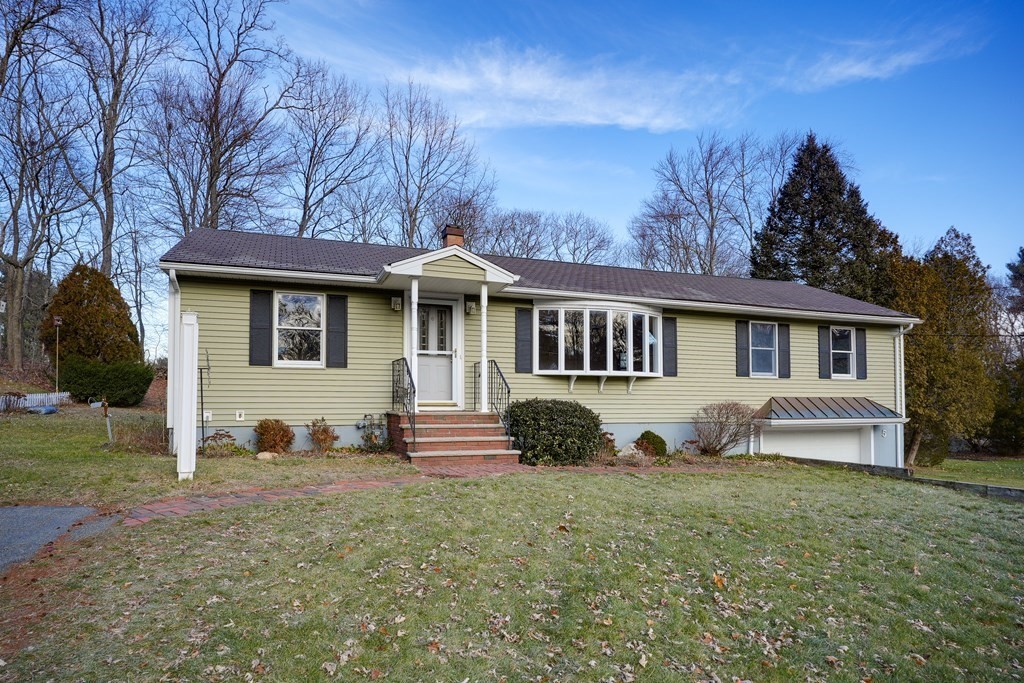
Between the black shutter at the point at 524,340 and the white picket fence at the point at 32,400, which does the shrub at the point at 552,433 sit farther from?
the white picket fence at the point at 32,400

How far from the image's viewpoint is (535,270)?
14.0m

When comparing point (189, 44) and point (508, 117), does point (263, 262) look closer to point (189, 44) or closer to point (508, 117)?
point (508, 117)

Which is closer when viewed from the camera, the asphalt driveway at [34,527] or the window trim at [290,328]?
the asphalt driveway at [34,527]

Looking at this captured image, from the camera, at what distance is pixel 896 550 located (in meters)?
6.01

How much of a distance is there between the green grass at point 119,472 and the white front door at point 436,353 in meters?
1.97

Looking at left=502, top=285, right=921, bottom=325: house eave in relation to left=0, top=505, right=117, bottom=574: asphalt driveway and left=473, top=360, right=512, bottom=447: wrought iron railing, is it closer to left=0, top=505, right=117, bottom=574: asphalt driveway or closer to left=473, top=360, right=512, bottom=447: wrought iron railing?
left=473, top=360, right=512, bottom=447: wrought iron railing

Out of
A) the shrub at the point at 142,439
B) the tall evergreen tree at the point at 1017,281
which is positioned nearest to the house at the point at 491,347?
the shrub at the point at 142,439

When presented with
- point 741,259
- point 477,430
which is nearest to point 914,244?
point 741,259

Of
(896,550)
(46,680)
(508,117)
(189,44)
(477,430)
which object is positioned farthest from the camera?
(189,44)

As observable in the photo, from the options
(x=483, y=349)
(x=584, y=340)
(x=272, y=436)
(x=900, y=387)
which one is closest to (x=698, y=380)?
(x=584, y=340)

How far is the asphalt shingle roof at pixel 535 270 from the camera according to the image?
10859 millimetres

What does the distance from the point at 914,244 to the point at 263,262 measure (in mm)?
33030

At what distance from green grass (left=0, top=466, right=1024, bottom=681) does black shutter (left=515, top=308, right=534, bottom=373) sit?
560cm

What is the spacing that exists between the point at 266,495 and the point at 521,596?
12.0 feet
